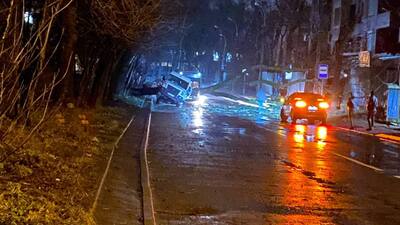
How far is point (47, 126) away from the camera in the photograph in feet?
49.5

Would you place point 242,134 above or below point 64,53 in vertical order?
below

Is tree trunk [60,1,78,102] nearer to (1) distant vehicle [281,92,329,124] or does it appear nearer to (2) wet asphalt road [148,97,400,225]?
(2) wet asphalt road [148,97,400,225]

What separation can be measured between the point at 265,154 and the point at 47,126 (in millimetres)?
5852

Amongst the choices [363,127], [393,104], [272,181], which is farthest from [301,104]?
[272,181]

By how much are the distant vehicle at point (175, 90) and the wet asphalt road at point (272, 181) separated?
32159 mm

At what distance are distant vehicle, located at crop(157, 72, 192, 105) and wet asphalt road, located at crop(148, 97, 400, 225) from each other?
32159mm

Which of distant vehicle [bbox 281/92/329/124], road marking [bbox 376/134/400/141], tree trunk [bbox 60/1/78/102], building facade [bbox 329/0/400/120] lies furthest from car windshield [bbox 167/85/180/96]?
tree trunk [bbox 60/1/78/102]

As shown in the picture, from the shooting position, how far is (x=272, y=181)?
11883 mm

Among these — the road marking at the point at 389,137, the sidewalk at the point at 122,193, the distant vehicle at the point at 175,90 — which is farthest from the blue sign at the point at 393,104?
the sidewalk at the point at 122,193

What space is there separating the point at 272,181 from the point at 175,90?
41.5 metres

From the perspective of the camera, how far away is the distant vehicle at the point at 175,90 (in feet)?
174

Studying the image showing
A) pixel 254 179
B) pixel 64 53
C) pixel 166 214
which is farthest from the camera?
pixel 64 53

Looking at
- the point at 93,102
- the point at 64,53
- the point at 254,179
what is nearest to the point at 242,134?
the point at 64,53

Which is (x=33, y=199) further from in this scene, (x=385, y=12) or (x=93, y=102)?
(x=385, y=12)
